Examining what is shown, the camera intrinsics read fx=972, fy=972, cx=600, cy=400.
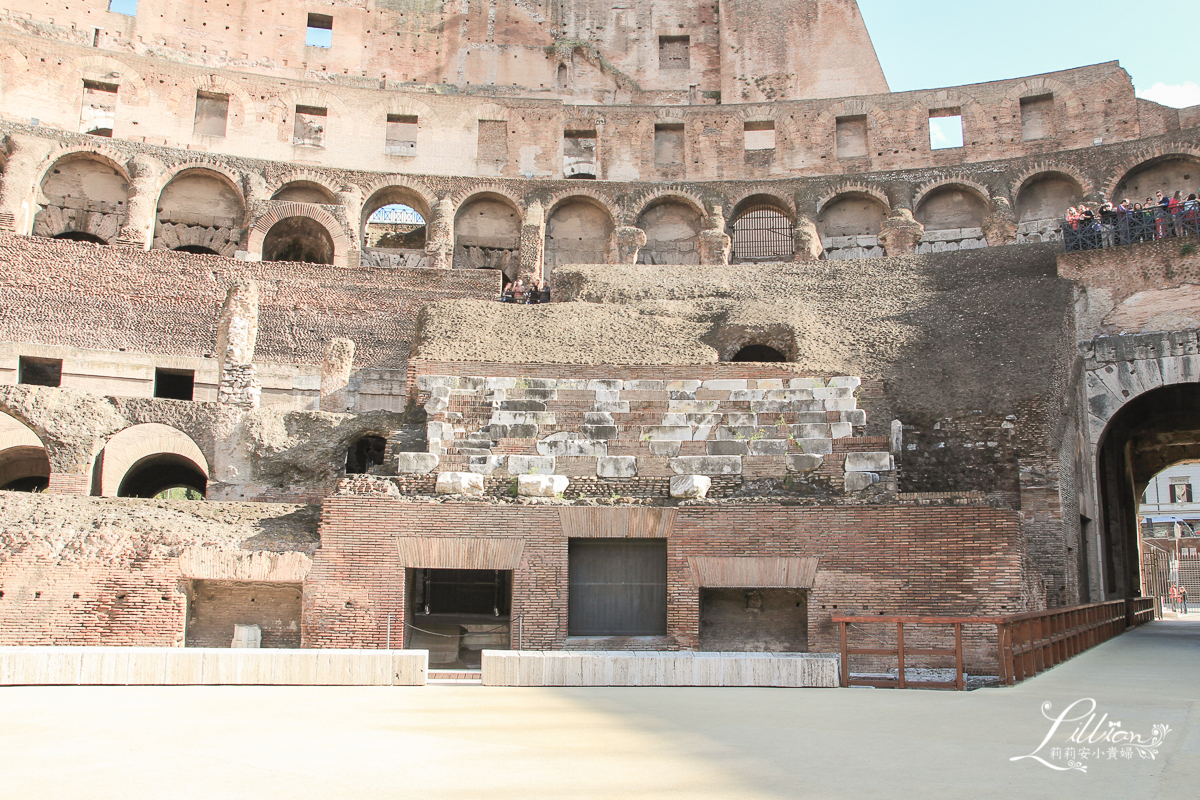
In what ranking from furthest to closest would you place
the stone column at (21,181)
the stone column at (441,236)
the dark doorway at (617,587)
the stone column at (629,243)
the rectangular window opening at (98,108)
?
the rectangular window opening at (98,108)
the stone column at (629,243)
the stone column at (441,236)
the stone column at (21,181)
the dark doorway at (617,587)

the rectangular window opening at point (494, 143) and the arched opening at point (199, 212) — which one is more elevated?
the rectangular window opening at point (494, 143)

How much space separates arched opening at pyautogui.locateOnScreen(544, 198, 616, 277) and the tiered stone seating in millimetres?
18356

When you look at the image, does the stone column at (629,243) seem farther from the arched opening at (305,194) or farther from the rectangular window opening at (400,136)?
the arched opening at (305,194)

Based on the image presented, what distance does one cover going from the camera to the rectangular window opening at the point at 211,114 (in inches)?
1240

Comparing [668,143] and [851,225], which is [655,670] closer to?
[851,225]

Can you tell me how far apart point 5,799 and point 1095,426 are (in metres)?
16.7

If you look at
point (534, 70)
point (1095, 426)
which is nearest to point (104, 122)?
point (534, 70)

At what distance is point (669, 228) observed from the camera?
3188 cm

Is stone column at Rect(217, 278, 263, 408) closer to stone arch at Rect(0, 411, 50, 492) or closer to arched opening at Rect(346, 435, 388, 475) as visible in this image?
arched opening at Rect(346, 435, 388, 475)

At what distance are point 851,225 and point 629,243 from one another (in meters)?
7.63

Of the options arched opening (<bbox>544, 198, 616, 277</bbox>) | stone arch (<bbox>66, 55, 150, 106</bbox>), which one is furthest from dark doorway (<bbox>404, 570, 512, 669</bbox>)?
stone arch (<bbox>66, 55, 150, 106</bbox>)

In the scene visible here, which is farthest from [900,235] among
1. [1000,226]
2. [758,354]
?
[758,354]

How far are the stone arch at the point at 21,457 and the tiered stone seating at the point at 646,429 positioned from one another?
8043 millimetres

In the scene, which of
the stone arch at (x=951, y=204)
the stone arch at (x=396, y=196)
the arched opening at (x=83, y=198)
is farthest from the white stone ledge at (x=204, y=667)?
the stone arch at (x=951, y=204)
